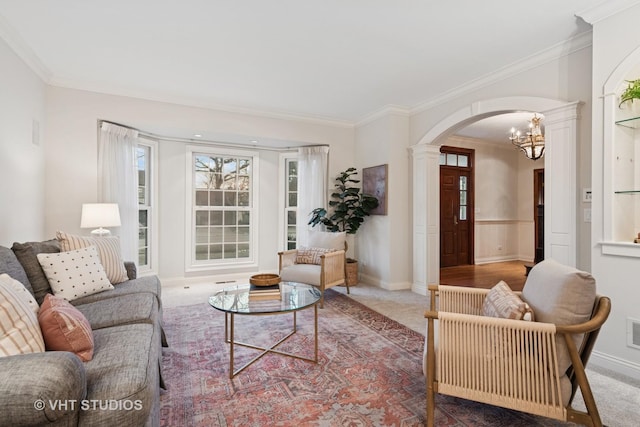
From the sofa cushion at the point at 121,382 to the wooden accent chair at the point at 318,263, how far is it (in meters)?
2.34

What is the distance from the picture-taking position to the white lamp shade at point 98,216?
331 cm

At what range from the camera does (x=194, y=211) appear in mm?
4984

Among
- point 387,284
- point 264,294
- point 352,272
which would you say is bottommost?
point 387,284

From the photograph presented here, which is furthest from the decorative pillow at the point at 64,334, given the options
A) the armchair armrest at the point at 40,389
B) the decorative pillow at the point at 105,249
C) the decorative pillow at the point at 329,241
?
the decorative pillow at the point at 329,241

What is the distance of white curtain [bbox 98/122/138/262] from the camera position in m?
3.80

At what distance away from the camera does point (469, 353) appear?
1597 millimetres

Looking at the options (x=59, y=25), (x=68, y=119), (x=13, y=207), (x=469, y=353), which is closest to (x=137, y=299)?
(x=13, y=207)

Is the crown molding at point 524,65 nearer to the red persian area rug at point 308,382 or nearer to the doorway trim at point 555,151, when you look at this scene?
the doorway trim at point 555,151

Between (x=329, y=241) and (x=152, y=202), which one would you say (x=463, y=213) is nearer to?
(x=329, y=241)

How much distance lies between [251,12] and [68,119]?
2.71 meters

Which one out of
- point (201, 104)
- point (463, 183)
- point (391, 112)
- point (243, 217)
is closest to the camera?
point (201, 104)

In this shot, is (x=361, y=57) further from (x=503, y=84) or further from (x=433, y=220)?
(x=433, y=220)

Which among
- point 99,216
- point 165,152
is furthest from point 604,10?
point 165,152

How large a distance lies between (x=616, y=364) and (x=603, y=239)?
2.97 ft
